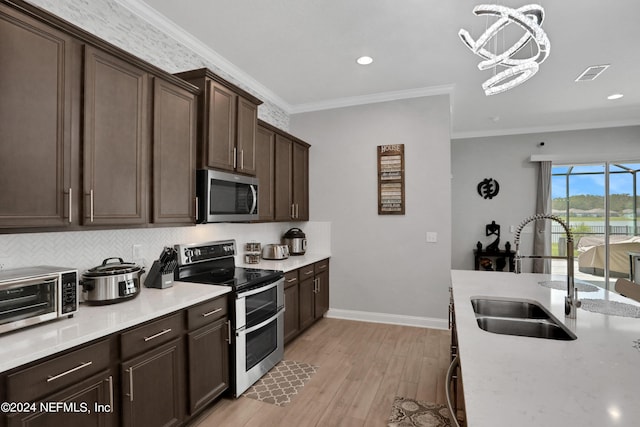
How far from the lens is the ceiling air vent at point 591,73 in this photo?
3.35 m

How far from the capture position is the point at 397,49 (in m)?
3.03

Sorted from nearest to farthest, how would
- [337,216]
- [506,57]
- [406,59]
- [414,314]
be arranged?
[506,57], [406,59], [414,314], [337,216]

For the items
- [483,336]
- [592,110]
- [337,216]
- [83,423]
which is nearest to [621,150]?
[592,110]

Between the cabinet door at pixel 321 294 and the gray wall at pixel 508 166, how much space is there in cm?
298

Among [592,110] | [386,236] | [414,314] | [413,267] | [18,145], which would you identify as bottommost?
[414,314]

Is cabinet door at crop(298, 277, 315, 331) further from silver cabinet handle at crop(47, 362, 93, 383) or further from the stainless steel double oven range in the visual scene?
silver cabinet handle at crop(47, 362, 93, 383)

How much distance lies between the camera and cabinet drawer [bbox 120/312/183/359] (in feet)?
5.31

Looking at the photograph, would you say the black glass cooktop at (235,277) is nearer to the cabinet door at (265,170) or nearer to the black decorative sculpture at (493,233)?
the cabinet door at (265,170)

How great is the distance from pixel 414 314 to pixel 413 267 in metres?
0.57

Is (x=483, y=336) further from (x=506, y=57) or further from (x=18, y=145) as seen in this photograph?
(x=18, y=145)

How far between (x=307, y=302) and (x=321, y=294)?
1.49 feet

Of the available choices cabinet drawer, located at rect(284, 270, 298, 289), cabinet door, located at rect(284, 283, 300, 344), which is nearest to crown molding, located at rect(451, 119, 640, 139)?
cabinet drawer, located at rect(284, 270, 298, 289)

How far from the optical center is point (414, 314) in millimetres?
4055

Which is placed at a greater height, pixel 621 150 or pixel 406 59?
pixel 406 59
